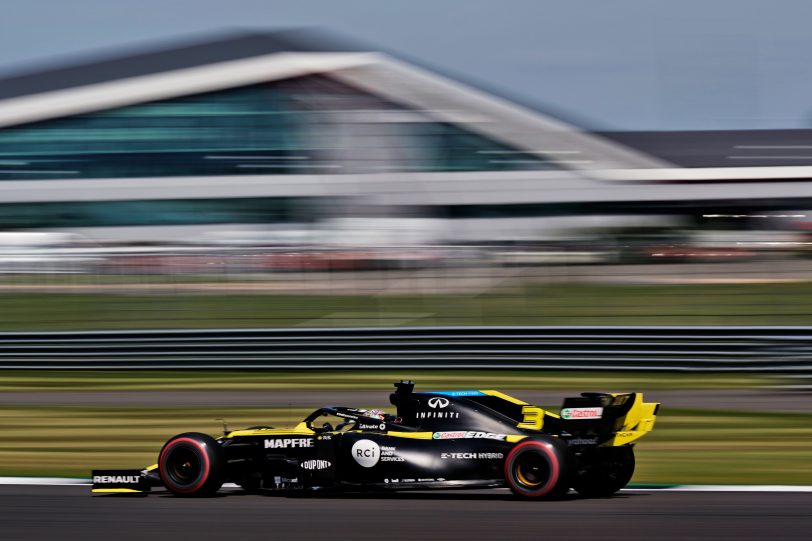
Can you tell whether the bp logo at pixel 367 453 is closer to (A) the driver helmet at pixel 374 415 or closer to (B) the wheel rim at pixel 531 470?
(A) the driver helmet at pixel 374 415

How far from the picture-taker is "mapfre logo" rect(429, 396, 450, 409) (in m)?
7.49

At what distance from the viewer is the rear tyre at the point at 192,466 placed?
24.5 ft

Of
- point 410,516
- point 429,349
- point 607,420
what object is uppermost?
point 429,349

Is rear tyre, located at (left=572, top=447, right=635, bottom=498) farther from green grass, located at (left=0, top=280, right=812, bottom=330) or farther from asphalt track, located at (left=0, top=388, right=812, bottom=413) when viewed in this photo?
green grass, located at (left=0, top=280, right=812, bottom=330)

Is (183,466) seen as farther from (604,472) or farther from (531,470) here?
(604,472)

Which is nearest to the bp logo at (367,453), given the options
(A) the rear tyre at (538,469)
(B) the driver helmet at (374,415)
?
(B) the driver helmet at (374,415)

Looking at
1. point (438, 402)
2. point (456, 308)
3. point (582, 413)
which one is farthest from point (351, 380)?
point (582, 413)

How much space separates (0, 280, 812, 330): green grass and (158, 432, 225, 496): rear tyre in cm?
987

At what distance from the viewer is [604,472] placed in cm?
730

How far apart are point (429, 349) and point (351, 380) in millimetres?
1105

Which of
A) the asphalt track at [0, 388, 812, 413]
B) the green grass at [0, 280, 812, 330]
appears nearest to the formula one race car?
the asphalt track at [0, 388, 812, 413]

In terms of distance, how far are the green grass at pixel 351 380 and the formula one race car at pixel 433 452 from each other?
6.41m

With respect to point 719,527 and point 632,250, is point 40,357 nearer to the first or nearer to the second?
point 632,250

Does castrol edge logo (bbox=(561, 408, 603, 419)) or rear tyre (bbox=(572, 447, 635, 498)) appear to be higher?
castrol edge logo (bbox=(561, 408, 603, 419))
